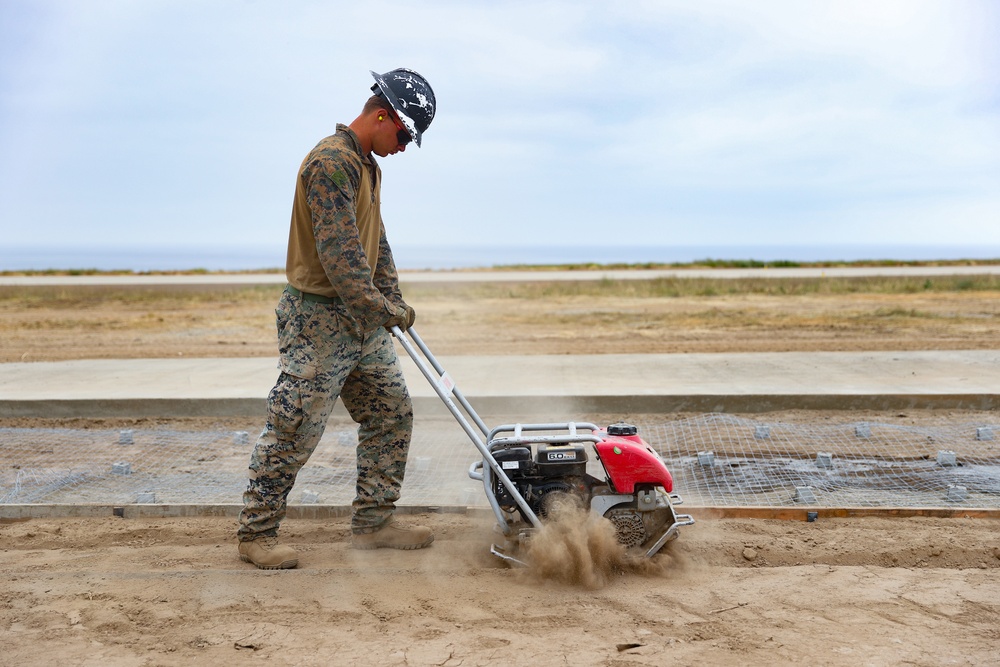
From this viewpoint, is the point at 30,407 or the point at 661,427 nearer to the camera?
the point at 661,427

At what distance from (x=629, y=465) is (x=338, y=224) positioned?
66.3 inches

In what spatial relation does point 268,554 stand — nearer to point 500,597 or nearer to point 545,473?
point 500,597

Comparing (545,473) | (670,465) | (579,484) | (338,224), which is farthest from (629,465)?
(670,465)

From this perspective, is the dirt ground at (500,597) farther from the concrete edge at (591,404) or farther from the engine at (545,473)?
the concrete edge at (591,404)

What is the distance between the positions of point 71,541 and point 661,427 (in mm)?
4322

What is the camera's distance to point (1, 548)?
4.70 m

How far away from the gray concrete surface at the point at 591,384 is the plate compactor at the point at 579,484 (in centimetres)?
333

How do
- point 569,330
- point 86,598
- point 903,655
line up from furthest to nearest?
point 569,330 < point 86,598 < point 903,655

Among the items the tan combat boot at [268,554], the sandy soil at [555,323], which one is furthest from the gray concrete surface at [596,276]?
the tan combat boot at [268,554]

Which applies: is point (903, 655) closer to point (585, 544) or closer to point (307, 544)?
point (585, 544)

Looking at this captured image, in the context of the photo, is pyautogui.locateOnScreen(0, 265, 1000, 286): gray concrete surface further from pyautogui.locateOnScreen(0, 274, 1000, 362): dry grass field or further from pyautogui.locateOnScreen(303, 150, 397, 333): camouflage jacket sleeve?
pyautogui.locateOnScreen(303, 150, 397, 333): camouflage jacket sleeve

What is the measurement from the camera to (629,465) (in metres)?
4.01

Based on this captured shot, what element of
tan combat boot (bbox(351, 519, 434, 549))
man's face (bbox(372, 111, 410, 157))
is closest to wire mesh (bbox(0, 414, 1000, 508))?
tan combat boot (bbox(351, 519, 434, 549))

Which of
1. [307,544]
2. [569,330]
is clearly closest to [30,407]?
[307,544]
